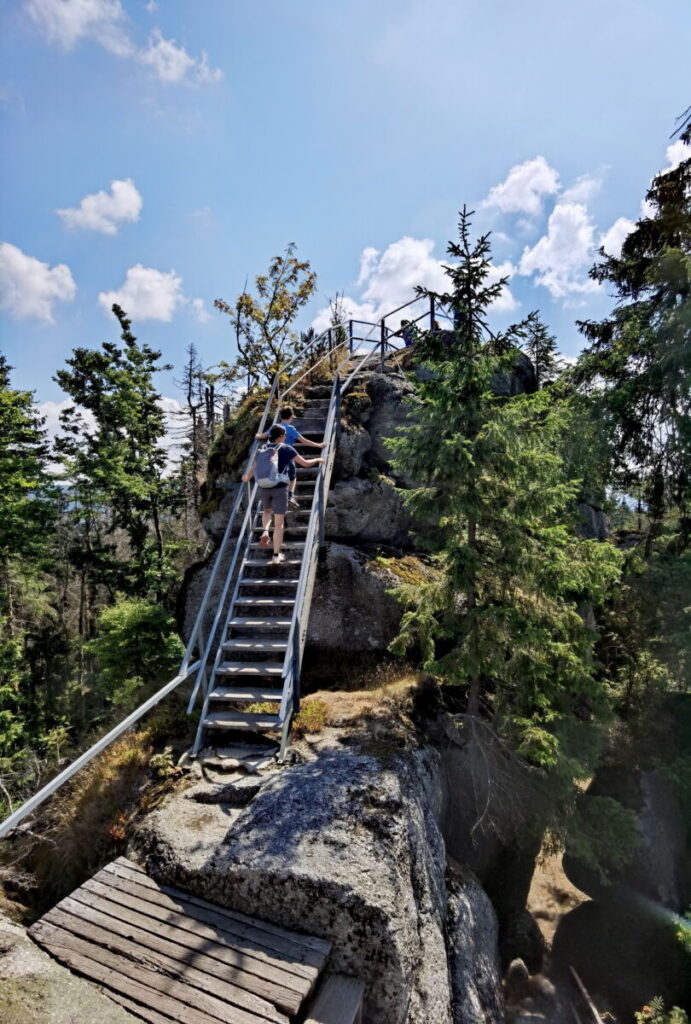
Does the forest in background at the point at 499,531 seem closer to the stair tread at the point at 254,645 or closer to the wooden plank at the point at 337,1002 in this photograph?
the stair tread at the point at 254,645

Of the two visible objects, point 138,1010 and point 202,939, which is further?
point 202,939

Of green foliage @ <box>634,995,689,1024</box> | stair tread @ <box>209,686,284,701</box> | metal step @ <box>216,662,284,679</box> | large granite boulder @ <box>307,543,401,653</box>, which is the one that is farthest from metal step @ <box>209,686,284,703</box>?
green foliage @ <box>634,995,689,1024</box>

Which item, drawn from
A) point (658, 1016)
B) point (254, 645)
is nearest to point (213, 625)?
point (254, 645)

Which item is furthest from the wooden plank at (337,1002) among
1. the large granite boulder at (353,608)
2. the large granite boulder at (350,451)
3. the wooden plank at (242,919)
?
the large granite boulder at (350,451)

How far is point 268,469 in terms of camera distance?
841 centimetres

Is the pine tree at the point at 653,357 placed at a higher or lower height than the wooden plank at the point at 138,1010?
higher

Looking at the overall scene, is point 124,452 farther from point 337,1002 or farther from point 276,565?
point 337,1002

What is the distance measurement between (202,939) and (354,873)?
1.49 meters

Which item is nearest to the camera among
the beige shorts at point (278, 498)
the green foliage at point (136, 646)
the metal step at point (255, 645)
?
the metal step at point (255, 645)

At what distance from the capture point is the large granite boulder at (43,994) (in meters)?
3.60

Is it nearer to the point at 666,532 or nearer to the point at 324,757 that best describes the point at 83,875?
the point at 324,757

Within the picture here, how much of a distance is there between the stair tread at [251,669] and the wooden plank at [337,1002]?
3423mm

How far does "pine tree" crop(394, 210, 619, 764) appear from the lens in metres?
7.41

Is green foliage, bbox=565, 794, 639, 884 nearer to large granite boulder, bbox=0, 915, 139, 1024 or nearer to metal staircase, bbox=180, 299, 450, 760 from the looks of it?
metal staircase, bbox=180, 299, 450, 760
